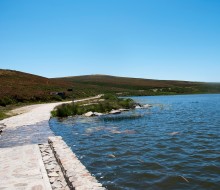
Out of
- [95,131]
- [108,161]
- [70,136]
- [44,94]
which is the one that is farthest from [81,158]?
[44,94]

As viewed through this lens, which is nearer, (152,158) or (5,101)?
(152,158)

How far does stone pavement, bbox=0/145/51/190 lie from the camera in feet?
25.9

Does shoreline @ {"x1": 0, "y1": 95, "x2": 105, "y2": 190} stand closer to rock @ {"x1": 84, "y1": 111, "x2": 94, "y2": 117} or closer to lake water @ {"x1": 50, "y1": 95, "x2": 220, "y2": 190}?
lake water @ {"x1": 50, "y1": 95, "x2": 220, "y2": 190}

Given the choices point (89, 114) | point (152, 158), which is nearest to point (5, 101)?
point (89, 114)

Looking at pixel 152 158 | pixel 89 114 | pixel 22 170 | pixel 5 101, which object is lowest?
pixel 89 114

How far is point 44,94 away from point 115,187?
1940 inches

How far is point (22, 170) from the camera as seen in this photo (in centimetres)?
928

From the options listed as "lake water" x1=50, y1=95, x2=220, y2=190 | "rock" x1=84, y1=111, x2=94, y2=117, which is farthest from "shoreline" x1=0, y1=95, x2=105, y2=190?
"rock" x1=84, y1=111, x2=94, y2=117

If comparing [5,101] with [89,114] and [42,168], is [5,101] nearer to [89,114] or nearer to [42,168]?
[89,114]

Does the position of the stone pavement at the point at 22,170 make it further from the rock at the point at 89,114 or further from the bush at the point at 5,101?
the bush at the point at 5,101

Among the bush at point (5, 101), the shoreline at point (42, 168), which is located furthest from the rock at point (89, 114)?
the bush at point (5, 101)

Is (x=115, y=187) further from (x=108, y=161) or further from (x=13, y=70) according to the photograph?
(x=13, y=70)

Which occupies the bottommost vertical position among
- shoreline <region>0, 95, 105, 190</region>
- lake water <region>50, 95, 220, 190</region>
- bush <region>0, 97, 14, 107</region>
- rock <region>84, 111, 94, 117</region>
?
rock <region>84, 111, 94, 117</region>

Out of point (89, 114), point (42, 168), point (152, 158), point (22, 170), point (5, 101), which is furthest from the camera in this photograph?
point (5, 101)
